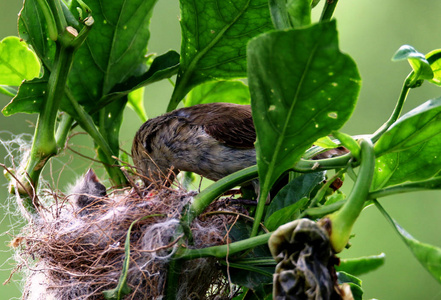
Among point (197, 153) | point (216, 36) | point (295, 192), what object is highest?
point (216, 36)

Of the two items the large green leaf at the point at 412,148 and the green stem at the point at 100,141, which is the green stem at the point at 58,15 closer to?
the green stem at the point at 100,141

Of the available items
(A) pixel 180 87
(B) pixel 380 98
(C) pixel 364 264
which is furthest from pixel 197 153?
(B) pixel 380 98

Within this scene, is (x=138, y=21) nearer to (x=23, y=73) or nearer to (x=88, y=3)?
(x=88, y=3)

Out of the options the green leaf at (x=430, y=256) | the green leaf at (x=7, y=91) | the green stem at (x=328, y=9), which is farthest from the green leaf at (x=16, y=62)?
the green leaf at (x=430, y=256)

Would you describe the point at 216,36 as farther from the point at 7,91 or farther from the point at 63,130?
the point at 7,91

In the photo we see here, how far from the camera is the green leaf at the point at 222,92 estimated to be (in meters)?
2.18

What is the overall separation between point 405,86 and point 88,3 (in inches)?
36.9

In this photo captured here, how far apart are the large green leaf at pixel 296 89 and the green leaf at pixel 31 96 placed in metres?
0.71

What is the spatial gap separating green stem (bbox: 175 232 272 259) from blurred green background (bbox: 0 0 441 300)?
11.9 feet

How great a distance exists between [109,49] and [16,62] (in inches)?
10.9

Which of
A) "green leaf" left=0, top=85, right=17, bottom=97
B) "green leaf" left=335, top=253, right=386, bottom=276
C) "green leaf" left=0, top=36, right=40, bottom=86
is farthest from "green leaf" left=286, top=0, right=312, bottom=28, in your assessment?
"green leaf" left=0, top=85, right=17, bottom=97

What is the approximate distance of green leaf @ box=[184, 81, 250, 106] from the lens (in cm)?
218

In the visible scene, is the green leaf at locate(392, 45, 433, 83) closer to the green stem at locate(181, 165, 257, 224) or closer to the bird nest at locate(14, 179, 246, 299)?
the green stem at locate(181, 165, 257, 224)

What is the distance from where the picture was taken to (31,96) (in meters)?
1.63
